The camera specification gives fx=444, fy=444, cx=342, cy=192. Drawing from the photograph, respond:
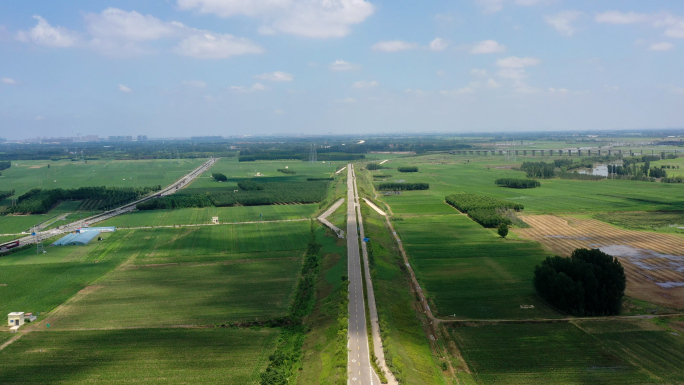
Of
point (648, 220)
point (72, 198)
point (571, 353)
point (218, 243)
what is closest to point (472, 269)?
point (571, 353)

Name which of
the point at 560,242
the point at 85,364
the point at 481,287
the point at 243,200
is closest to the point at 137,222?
the point at 243,200

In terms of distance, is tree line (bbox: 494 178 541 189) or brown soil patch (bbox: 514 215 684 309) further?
tree line (bbox: 494 178 541 189)

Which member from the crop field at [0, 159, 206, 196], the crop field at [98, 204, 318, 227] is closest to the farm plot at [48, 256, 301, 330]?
the crop field at [98, 204, 318, 227]

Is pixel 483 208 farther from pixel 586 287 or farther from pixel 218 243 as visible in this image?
pixel 218 243

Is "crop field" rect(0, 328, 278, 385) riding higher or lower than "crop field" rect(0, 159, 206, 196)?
lower

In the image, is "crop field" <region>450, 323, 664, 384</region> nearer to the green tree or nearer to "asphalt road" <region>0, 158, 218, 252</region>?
the green tree

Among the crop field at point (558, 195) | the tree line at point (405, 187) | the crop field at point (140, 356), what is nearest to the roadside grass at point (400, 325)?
the crop field at point (140, 356)

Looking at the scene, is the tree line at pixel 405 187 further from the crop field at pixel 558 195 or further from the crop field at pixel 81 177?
the crop field at pixel 81 177
